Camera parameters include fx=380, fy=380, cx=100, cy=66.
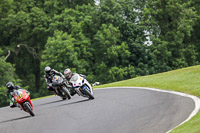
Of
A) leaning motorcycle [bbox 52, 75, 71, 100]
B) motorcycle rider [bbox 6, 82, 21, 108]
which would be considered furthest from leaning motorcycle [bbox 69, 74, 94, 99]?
motorcycle rider [bbox 6, 82, 21, 108]

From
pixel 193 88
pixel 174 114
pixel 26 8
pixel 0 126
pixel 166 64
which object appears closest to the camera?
pixel 174 114

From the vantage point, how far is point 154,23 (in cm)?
4500

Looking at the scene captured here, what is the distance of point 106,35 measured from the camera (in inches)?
1732

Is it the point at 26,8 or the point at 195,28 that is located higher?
the point at 26,8

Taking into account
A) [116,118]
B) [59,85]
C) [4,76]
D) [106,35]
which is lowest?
[116,118]

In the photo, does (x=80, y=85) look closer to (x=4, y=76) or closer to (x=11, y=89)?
→ (x=11, y=89)

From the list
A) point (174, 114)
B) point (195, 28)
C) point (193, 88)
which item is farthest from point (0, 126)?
point (195, 28)

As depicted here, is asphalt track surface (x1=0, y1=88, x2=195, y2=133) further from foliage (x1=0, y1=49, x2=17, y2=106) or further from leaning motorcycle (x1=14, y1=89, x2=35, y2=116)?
foliage (x1=0, y1=49, x2=17, y2=106)

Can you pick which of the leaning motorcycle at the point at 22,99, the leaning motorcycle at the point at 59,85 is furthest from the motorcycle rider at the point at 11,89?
the leaning motorcycle at the point at 59,85

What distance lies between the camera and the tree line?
42750mm

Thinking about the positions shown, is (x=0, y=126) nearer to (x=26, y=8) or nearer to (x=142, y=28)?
(x=142, y=28)

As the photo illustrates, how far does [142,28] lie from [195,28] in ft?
27.8

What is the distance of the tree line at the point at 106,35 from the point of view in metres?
42.8

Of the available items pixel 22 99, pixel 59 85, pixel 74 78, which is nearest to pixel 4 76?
pixel 59 85
